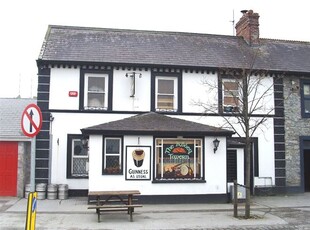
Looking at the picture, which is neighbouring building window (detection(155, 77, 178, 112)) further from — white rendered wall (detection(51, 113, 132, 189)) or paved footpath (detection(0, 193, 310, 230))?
paved footpath (detection(0, 193, 310, 230))

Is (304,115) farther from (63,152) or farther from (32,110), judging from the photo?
(32,110)

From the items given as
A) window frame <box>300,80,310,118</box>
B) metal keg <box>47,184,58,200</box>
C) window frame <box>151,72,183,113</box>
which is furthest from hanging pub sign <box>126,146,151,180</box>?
window frame <box>300,80,310,118</box>

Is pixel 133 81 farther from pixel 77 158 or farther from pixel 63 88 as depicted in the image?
pixel 77 158

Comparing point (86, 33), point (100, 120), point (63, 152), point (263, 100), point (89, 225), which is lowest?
point (89, 225)

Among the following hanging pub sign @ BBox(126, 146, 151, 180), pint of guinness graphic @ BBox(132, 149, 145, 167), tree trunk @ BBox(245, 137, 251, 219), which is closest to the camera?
tree trunk @ BBox(245, 137, 251, 219)

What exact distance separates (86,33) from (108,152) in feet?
25.5

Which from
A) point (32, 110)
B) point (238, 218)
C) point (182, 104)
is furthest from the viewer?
point (182, 104)

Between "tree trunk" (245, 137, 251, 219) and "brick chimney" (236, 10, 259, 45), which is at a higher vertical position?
"brick chimney" (236, 10, 259, 45)

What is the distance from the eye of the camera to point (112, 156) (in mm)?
15727

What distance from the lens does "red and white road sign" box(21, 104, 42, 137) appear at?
24.7ft

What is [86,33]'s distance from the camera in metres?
20.5

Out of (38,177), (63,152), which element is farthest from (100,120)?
(38,177)

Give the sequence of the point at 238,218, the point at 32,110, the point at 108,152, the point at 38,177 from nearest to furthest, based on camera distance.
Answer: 1. the point at 32,110
2. the point at 238,218
3. the point at 108,152
4. the point at 38,177

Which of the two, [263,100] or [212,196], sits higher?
[263,100]
